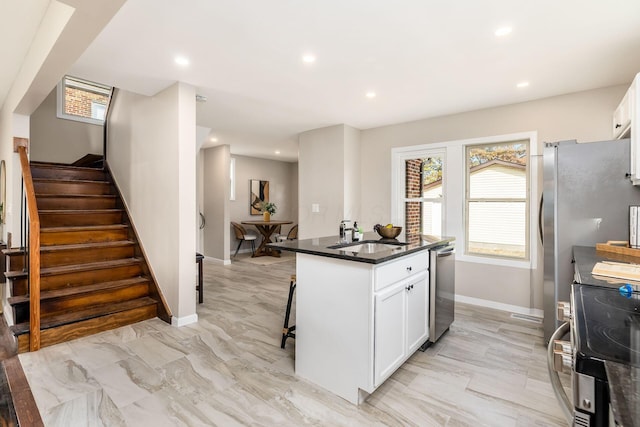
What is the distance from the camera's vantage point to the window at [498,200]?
374cm

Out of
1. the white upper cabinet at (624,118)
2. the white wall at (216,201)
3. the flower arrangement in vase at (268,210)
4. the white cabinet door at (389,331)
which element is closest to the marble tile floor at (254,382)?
the white cabinet door at (389,331)

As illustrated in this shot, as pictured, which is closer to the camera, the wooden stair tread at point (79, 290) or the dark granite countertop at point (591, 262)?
the dark granite countertop at point (591, 262)

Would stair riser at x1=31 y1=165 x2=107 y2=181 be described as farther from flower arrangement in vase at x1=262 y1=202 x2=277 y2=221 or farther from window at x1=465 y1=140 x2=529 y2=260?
window at x1=465 y1=140 x2=529 y2=260

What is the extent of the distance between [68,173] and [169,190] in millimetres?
2518

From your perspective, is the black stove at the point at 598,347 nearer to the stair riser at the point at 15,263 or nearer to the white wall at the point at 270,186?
the stair riser at the point at 15,263

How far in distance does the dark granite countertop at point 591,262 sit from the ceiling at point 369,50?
156 centimetres

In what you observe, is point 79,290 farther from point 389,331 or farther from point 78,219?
point 389,331

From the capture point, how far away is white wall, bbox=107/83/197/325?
10.4ft

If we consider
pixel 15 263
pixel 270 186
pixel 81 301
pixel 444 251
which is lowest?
pixel 81 301

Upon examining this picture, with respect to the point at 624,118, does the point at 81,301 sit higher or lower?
lower

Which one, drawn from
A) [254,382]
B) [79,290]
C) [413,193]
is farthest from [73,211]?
[413,193]

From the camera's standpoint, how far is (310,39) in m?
2.34

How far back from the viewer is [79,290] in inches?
124

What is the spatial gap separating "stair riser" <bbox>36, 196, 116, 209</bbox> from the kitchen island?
3376 millimetres
